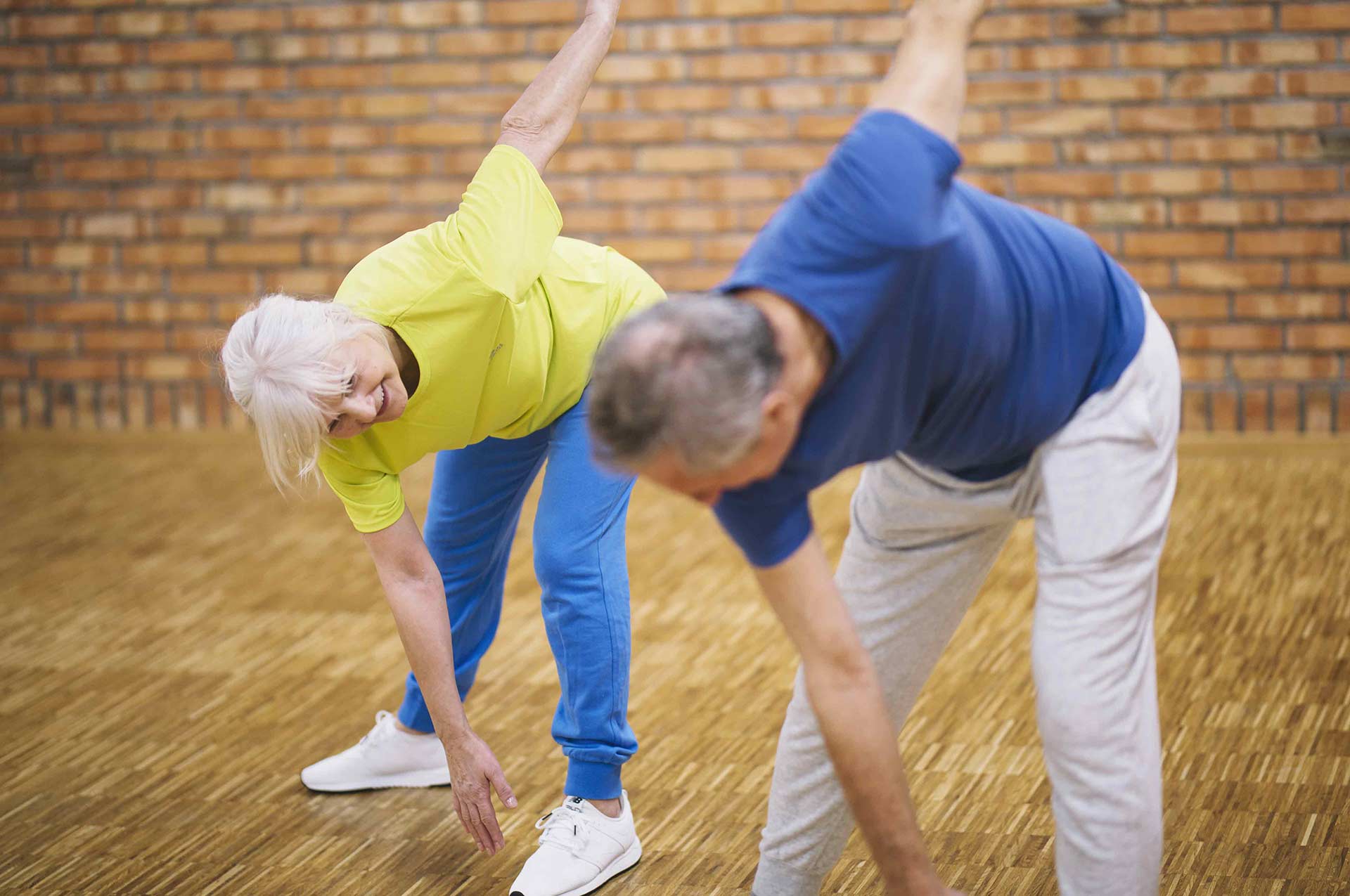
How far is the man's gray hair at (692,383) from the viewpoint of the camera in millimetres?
1062


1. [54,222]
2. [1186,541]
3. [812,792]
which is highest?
[54,222]

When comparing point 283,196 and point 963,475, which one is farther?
point 283,196

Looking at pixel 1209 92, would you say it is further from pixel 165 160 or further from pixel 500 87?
pixel 165 160

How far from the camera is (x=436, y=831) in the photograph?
206 centimetres

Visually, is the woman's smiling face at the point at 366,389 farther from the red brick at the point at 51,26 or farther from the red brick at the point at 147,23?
the red brick at the point at 51,26

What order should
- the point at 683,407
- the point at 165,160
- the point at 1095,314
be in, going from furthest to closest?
1. the point at 165,160
2. the point at 1095,314
3. the point at 683,407

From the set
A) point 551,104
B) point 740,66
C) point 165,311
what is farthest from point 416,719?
point 165,311

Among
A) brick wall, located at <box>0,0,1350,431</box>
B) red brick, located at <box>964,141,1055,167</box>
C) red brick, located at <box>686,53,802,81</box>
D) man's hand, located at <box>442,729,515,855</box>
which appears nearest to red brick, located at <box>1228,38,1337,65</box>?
brick wall, located at <box>0,0,1350,431</box>

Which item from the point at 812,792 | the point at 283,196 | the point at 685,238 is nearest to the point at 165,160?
the point at 283,196

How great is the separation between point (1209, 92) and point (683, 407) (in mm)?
3405

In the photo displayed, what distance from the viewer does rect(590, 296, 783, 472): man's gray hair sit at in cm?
106

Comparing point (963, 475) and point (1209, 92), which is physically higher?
point (1209, 92)

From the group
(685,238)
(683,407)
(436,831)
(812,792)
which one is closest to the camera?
(683,407)

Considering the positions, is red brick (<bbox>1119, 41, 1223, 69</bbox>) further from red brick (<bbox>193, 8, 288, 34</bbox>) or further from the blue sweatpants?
the blue sweatpants
